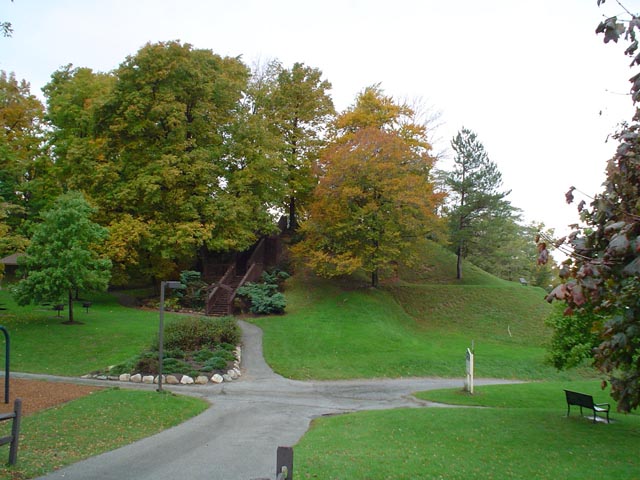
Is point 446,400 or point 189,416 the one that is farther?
point 446,400

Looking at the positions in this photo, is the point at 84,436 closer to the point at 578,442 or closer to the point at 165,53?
the point at 578,442

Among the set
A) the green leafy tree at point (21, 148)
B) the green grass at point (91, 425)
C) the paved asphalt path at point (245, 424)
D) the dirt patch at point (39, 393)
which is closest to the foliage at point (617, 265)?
the paved asphalt path at point (245, 424)

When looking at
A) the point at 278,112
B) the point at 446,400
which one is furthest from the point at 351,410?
the point at 278,112

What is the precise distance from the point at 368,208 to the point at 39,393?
2183 cm

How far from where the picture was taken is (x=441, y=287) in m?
39.2

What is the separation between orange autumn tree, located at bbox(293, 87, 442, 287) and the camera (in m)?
32.0

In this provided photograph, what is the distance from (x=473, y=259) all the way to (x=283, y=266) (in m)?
20.8

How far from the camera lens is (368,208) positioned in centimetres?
3198

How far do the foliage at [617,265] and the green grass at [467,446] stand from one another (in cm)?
344

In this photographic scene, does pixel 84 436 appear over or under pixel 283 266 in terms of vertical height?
under

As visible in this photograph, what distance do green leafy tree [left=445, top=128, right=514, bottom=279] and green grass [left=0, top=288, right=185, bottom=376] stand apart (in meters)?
24.3

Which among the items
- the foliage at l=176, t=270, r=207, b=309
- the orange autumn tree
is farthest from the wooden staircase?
the orange autumn tree

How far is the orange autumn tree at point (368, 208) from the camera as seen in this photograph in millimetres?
31953

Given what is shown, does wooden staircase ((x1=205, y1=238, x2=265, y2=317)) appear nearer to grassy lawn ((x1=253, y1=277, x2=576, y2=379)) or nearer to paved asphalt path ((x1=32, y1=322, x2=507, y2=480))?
grassy lawn ((x1=253, y1=277, x2=576, y2=379))
